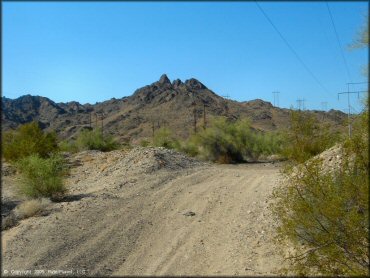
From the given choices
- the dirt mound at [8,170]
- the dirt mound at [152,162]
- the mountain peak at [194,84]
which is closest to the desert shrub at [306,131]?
the dirt mound at [152,162]

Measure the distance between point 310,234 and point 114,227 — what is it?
6.21 meters

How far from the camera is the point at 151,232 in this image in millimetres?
12477

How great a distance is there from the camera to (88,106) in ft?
444

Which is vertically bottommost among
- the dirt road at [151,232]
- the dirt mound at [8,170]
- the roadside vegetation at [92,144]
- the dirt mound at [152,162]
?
the dirt road at [151,232]

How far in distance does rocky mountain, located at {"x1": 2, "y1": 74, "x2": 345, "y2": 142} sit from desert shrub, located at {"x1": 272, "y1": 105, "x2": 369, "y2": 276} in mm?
70753

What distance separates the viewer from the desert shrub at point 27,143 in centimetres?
3074

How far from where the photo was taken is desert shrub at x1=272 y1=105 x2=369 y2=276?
745 centimetres

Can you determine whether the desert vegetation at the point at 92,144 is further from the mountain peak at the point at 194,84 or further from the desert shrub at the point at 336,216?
the mountain peak at the point at 194,84

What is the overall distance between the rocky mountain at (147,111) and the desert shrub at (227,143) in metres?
40.3

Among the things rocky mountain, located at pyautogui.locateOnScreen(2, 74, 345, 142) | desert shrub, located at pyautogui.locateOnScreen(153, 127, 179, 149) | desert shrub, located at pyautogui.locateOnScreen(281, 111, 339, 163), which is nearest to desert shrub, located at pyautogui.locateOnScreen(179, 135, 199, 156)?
desert shrub, located at pyautogui.locateOnScreen(153, 127, 179, 149)

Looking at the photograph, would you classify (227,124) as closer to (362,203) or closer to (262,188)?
(262,188)

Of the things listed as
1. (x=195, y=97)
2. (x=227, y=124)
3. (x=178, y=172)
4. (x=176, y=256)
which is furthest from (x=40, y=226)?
(x=195, y=97)

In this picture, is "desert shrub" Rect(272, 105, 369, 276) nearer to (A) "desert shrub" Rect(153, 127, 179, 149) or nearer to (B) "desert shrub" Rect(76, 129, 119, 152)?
(A) "desert shrub" Rect(153, 127, 179, 149)

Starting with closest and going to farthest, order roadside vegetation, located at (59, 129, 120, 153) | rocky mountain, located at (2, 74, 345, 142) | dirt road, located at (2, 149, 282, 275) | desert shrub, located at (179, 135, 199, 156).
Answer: dirt road, located at (2, 149, 282, 275), desert shrub, located at (179, 135, 199, 156), roadside vegetation, located at (59, 129, 120, 153), rocky mountain, located at (2, 74, 345, 142)
